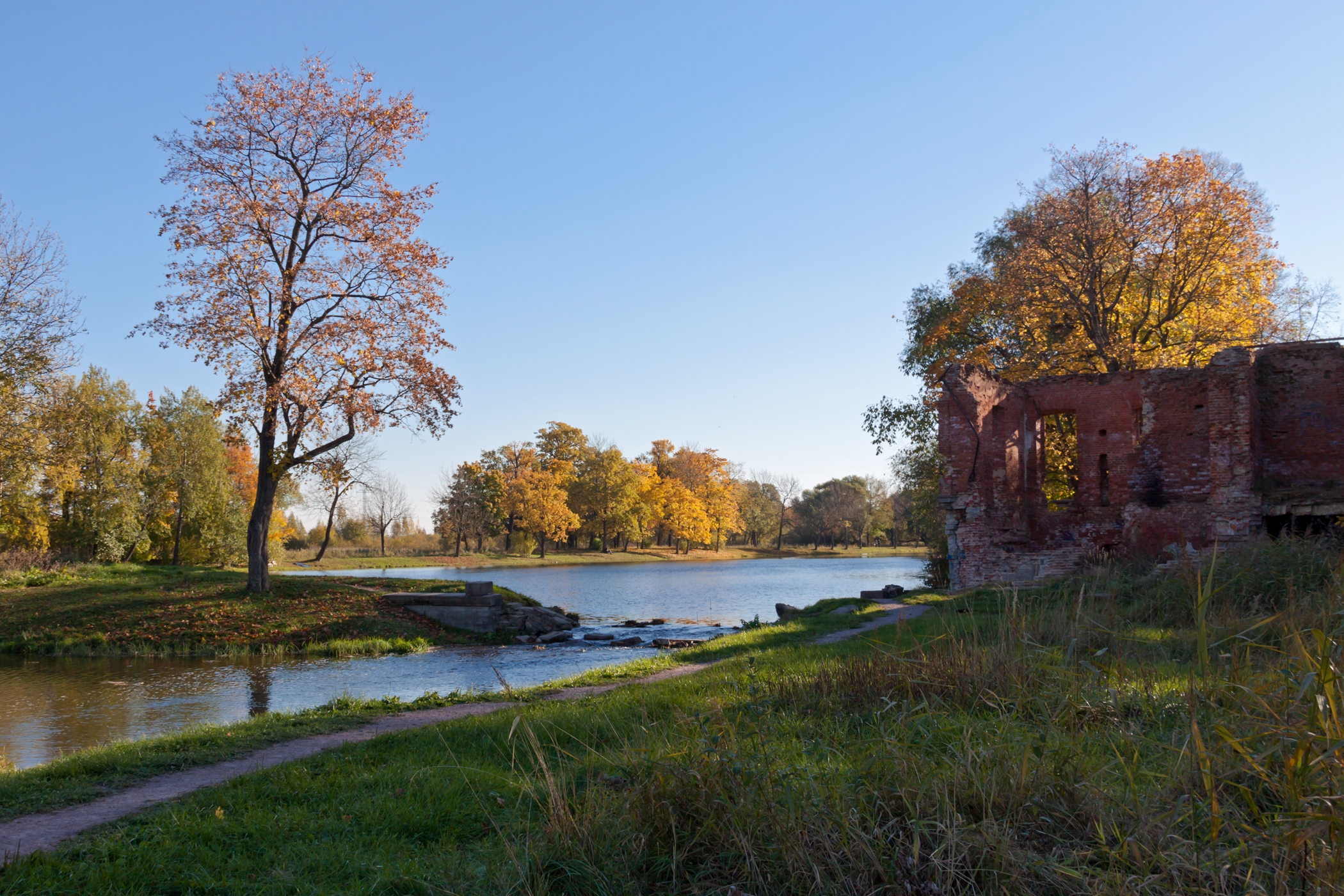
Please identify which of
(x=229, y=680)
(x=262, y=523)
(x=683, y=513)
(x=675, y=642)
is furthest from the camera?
(x=683, y=513)

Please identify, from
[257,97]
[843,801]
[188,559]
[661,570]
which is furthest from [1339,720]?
[661,570]

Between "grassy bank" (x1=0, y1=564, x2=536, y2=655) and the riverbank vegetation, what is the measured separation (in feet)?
43.9

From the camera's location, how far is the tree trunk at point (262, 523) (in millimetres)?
20797

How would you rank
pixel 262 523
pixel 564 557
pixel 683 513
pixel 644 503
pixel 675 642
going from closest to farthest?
pixel 675 642
pixel 262 523
pixel 564 557
pixel 644 503
pixel 683 513

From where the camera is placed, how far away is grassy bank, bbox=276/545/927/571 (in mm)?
51375

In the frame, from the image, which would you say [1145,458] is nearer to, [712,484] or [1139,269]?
[1139,269]

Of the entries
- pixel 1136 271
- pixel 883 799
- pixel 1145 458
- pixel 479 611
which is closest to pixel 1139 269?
pixel 1136 271

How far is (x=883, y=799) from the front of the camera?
3.64m

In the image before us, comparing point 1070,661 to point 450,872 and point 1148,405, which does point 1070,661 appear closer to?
point 450,872

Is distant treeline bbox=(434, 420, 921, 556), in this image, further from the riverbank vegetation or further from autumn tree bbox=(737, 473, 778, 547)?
the riverbank vegetation

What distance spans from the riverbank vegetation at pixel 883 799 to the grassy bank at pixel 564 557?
39923 millimetres

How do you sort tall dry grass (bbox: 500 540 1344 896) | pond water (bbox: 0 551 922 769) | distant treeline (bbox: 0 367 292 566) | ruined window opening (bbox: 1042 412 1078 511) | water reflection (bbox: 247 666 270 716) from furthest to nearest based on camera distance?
distant treeline (bbox: 0 367 292 566), ruined window opening (bbox: 1042 412 1078 511), water reflection (bbox: 247 666 270 716), pond water (bbox: 0 551 922 769), tall dry grass (bbox: 500 540 1344 896)

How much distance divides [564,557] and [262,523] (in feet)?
137

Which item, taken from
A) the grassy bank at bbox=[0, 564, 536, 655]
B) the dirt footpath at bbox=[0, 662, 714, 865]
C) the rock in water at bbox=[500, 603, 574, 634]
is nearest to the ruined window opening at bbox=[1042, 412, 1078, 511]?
the rock in water at bbox=[500, 603, 574, 634]
